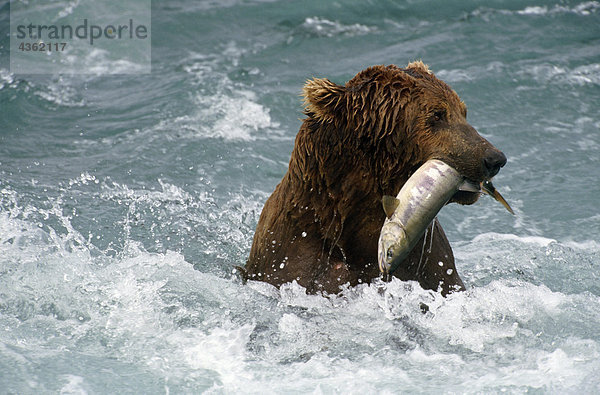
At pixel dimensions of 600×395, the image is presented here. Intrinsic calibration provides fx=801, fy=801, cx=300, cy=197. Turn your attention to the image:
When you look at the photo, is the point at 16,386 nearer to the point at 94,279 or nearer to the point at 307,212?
the point at 94,279

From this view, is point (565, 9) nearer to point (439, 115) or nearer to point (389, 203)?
point (439, 115)

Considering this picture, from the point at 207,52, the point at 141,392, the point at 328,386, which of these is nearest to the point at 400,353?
the point at 328,386

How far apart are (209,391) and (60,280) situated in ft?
4.85

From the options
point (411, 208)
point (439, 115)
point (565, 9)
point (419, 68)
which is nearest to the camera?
point (411, 208)

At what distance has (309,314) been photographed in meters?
4.39

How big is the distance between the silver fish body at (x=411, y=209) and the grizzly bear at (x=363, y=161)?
0.15m

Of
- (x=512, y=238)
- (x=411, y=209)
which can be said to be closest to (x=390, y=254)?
(x=411, y=209)

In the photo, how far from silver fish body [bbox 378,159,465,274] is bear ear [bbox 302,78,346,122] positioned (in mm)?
539

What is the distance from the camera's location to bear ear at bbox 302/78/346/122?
3.97m

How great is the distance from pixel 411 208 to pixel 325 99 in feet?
2.40

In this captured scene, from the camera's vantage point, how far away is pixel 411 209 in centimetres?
368

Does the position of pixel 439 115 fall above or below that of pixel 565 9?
below
